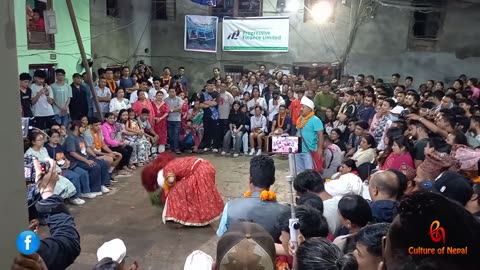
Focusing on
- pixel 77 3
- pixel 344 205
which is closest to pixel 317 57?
pixel 77 3

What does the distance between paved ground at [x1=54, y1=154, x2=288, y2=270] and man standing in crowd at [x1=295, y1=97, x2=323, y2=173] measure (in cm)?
102

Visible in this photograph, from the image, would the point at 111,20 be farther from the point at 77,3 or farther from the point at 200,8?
the point at 200,8

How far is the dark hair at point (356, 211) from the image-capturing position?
2.95 m

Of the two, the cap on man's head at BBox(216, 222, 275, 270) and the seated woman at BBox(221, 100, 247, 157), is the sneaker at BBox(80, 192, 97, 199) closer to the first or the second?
the seated woman at BBox(221, 100, 247, 157)

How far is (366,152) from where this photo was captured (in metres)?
A: 6.02

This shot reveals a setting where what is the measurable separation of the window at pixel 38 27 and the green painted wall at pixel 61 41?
5.1 inches

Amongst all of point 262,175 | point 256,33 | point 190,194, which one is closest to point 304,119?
point 190,194

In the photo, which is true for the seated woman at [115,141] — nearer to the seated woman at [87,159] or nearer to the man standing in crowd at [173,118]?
the seated woman at [87,159]

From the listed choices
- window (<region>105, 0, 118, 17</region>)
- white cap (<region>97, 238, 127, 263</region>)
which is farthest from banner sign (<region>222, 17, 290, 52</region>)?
white cap (<region>97, 238, 127, 263</region>)

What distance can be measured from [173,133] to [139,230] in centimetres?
433

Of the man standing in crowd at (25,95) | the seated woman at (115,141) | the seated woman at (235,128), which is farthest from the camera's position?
the seated woman at (235,128)

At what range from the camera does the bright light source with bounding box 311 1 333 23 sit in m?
13.4

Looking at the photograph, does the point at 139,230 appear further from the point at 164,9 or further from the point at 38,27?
the point at 164,9

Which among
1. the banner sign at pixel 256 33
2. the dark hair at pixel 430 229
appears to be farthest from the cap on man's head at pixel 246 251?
the banner sign at pixel 256 33
